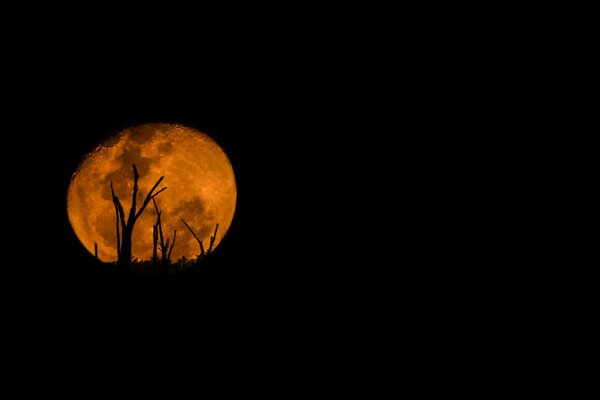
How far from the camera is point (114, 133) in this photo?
4.24 meters

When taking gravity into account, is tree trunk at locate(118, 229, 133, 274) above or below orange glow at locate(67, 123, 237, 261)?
below

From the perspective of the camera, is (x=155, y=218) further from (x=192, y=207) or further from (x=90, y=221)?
(x=90, y=221)

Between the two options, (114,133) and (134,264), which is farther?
(114,133)

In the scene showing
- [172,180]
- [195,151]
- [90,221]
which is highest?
[195,151]

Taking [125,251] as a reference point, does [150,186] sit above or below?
above

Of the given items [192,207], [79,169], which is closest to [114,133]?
[79,169]

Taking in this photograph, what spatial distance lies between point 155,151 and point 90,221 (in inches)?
27.6

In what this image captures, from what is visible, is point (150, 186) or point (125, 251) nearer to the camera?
point (125, 251)

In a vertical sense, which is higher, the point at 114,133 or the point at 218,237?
the point at 114,133

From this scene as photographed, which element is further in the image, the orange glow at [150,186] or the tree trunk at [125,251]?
the orange glow at [150,186]

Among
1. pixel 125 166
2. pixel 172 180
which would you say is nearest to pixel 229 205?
pixel 172 180

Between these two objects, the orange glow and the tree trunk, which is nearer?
the tree trunk

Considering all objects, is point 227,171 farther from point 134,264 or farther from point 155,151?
point 134,264

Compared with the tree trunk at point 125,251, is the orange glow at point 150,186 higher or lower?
higher
